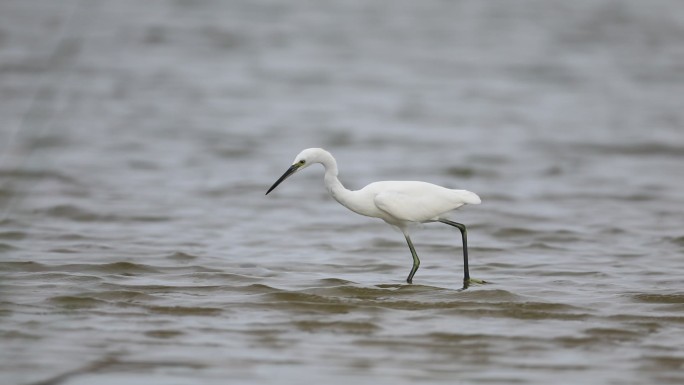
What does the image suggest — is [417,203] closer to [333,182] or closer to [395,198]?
[395,198]

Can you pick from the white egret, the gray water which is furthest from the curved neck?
the gray water

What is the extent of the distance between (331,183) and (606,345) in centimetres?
235

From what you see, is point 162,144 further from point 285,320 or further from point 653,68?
point 653,68

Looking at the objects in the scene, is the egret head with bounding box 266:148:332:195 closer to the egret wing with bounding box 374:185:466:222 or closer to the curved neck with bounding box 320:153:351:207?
the curved neck with bounding box 320:153:351:207

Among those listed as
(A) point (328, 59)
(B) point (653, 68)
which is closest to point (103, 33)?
(A) point (328, 59)

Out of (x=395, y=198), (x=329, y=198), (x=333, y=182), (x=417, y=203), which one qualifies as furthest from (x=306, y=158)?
(x=329, y=198)

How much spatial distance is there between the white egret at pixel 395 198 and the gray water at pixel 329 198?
17.1 inches

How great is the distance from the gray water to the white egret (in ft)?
1.43

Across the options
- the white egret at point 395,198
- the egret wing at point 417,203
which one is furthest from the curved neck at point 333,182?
the egret wing at point 417,203

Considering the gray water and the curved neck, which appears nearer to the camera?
the gray water

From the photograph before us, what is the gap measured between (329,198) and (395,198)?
4261mm

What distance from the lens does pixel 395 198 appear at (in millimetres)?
7660

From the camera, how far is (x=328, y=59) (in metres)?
21.1

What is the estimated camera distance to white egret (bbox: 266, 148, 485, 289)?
25.1ft
